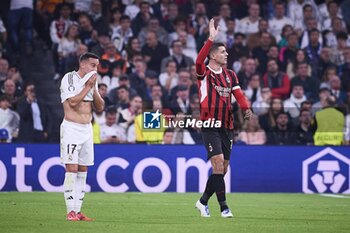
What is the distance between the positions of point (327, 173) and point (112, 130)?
4683mm

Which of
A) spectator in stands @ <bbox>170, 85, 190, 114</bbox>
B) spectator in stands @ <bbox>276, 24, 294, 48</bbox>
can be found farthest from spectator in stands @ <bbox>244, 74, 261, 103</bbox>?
spectator in stands @ <bbox>276, 24, 294, 48</bbox>

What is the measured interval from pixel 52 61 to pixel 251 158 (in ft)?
22.6

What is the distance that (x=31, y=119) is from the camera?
62.5 ft

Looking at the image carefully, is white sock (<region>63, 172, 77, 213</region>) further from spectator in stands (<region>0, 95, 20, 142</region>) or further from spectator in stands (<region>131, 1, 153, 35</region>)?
spectator in stands (<region>131, 1, 153, 35</region>)

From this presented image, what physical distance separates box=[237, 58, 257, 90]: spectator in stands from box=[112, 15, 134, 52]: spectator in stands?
317cm

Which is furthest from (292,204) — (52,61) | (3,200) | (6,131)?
(52,61)

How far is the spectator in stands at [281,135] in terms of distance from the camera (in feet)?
62.4

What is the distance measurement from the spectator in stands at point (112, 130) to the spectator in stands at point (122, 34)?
417cm

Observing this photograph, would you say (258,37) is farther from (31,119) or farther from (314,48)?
(31,119)

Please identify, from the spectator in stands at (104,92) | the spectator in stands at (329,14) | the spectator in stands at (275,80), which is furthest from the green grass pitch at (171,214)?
the spectator in stands at (329,14)

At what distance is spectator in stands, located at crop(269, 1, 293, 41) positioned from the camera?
23984 millimetres

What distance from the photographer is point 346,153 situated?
18.9 m

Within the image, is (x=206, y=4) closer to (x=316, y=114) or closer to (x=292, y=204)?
(x=316, y=114)

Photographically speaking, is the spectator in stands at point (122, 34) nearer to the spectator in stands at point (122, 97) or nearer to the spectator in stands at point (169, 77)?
the spectator in stands at point (169, 77)
